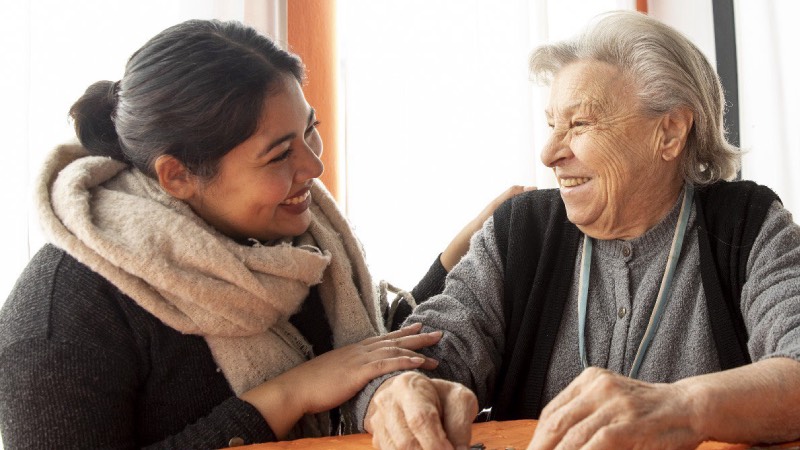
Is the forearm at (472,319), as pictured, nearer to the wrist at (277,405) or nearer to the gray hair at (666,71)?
the wrist at (277,405)

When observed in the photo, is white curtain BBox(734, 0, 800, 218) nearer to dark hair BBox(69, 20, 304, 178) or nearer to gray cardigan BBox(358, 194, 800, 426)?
gray cardigan BBox(358, 194, 800, 426)

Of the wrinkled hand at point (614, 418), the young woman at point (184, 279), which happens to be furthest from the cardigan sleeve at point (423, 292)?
the wrinkled hand at point (614, 418)

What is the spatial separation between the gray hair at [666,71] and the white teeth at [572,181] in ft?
0.59

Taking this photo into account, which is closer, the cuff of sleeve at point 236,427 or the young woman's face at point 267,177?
the cuff of sleeve at point 236,427

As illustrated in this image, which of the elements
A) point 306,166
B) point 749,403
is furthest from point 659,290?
point 306,166

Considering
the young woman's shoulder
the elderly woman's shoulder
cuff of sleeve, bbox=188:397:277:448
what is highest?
the elderly woman's shoulder

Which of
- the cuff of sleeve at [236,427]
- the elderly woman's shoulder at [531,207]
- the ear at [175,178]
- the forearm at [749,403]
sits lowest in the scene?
the cuff of sleeve at [236,427]

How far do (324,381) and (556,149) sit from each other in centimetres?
65

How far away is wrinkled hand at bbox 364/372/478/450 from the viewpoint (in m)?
1.31

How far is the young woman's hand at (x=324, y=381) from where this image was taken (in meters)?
1.59

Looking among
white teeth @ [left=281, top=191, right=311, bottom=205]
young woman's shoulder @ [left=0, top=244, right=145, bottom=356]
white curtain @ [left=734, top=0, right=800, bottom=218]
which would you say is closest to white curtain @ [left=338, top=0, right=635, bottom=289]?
white curtain @ [left=734, top=0, right=800, bottom=218]

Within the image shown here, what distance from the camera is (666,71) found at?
172 cm

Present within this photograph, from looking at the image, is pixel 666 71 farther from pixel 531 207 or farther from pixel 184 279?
pixel 184 279

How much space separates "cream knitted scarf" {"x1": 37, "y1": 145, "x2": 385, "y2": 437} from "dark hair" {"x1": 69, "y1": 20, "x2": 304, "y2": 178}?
9cm
